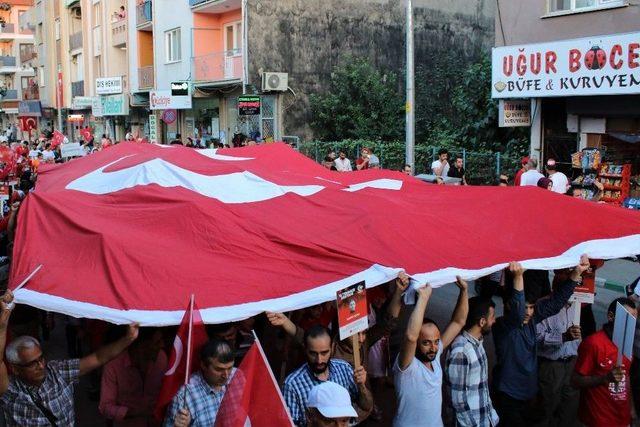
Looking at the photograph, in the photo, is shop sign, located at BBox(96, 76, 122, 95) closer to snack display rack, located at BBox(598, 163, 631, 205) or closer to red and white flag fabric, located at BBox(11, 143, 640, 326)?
snack display rack, located at BBox(598, 163, 631, 205)

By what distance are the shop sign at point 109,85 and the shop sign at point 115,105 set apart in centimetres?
41

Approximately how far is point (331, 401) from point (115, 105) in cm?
3503

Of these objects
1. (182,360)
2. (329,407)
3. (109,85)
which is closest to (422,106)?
(109,85)

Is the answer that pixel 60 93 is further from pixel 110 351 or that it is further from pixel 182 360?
pixel 182 360

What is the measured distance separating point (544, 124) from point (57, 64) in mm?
39885

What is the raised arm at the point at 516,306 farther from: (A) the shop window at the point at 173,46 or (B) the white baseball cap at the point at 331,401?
(A) the shop window at the point at 173,46

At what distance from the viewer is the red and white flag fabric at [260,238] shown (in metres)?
5.08

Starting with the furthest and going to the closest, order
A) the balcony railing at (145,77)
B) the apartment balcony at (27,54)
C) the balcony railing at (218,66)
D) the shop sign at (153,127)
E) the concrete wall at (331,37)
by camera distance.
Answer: the apartment balcony at (27,54) < the balcony railing at (145,77) < the shop sign at (153,127) < the balcony railing at (218,66) < the concrete wall at (331,37)

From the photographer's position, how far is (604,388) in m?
5.21

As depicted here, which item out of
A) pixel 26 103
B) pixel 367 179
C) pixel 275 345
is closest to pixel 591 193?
pixel 367 179

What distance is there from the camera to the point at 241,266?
217 inches

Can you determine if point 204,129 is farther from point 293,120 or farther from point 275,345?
point 275,345

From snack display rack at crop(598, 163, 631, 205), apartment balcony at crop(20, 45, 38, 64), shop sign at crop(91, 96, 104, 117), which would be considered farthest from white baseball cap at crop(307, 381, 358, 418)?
apartment balcony at crop(20, 45, 38, 64)

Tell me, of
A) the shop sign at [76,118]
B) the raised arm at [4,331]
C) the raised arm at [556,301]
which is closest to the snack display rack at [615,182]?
the raised arm at [556,301]
